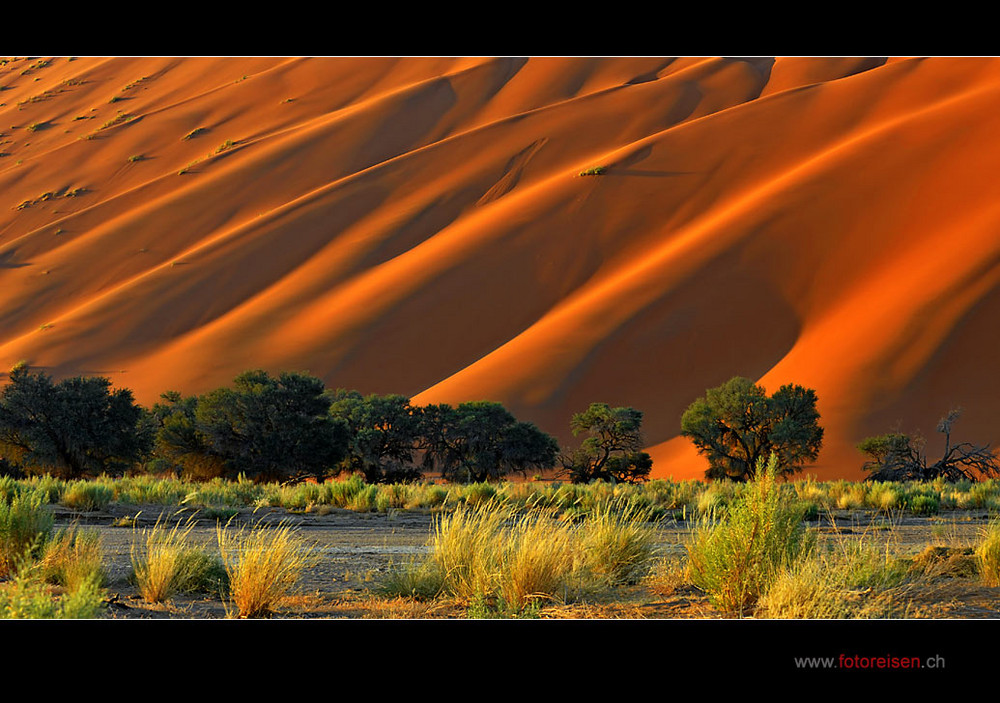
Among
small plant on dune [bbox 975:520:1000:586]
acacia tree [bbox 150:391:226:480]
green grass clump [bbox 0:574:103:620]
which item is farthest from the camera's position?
acacia tree [bbox 150:391:226:480]

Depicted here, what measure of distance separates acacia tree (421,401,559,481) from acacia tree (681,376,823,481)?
5465 millimetres

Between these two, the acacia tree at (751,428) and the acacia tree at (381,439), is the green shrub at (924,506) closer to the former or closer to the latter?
the acacia tree at (751,428)

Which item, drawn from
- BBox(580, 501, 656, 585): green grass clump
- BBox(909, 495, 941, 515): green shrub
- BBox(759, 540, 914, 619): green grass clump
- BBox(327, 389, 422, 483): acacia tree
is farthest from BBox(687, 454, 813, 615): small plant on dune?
BBox(327, 389, 422, 483): acacia tree

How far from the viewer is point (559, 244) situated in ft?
181

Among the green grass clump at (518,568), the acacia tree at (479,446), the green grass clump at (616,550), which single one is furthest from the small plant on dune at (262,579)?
the acacia tree at (479,446)

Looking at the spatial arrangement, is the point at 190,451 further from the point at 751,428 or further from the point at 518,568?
the point at 518,568

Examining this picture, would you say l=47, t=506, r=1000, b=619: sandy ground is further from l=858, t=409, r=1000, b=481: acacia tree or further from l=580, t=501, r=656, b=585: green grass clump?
l=858, t=409, r=1000, b=481: acacia tree

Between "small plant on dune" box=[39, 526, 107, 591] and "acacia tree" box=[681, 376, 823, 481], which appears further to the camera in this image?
"acacia tree" box=[681, 376, 823, 481]

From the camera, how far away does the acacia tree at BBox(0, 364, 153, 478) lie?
27281 mm

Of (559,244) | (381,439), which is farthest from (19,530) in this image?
(559,244)

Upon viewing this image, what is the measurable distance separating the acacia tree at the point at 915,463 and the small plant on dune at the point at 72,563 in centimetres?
2447

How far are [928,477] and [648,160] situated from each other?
3643 centimetres

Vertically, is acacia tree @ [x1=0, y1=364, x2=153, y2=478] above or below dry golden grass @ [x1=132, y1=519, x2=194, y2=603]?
above
